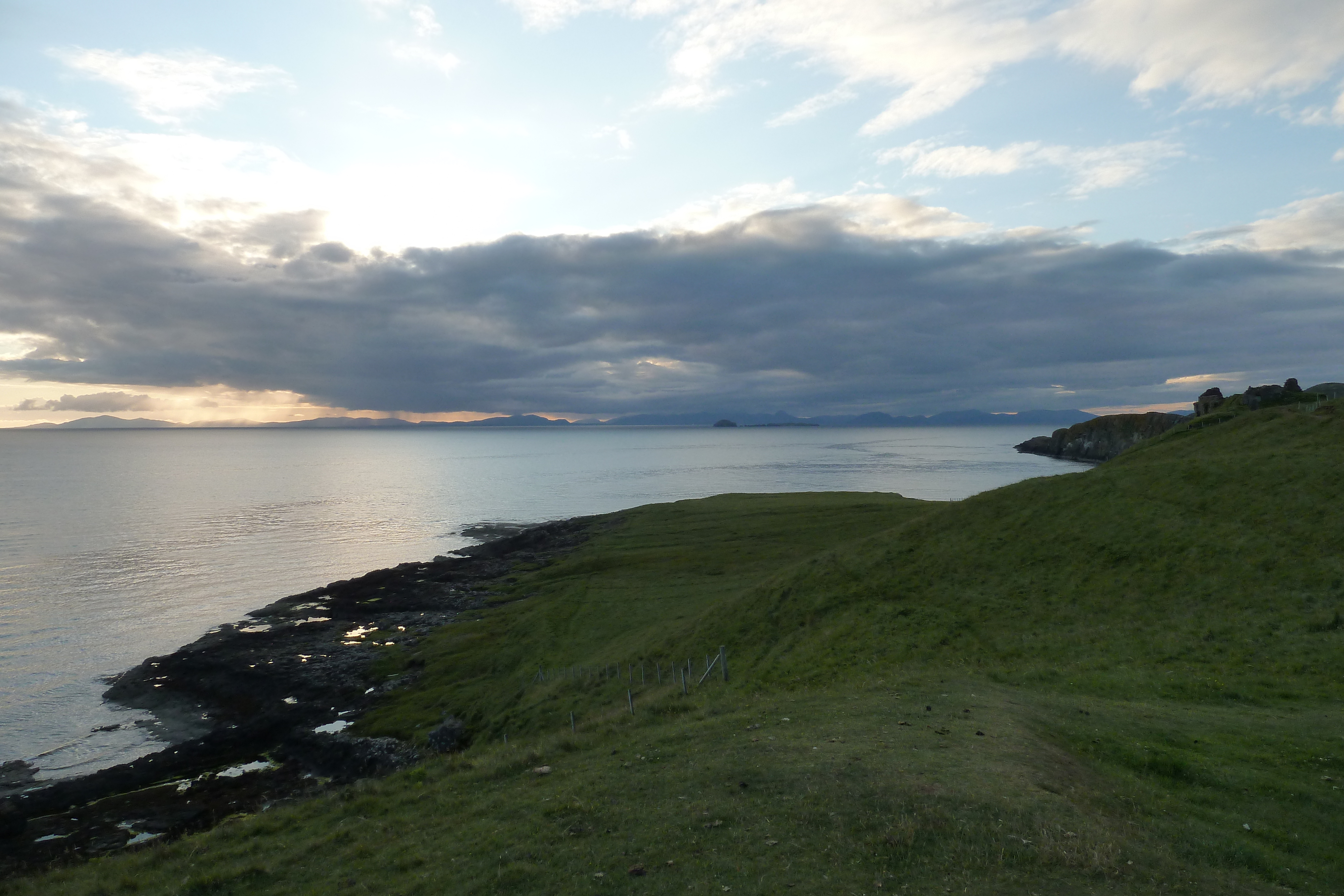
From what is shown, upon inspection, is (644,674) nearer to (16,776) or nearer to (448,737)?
(448,737)

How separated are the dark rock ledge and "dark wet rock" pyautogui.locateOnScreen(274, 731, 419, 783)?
10cm

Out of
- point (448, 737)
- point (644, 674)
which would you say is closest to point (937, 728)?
point (644, 674)

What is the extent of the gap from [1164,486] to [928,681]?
27.1m

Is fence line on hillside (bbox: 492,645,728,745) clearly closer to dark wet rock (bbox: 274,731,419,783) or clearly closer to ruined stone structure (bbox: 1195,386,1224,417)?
dark wet rock (bbox: 274,731,419,783)

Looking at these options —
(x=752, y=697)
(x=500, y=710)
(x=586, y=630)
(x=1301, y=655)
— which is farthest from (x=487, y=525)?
(x=1301, y=655)

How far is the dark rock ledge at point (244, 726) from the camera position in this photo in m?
34.5

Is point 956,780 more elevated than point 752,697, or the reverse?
point 956,780

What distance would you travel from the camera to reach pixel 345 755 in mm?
41625

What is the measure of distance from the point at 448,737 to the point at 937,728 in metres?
30.8

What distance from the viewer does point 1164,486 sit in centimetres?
4416

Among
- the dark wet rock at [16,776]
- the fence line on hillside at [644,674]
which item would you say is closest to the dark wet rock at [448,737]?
the fence line on hillside at [644,674]

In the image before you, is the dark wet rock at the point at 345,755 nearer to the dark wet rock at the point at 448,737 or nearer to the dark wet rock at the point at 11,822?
the dark wet rock at the point at 448,737

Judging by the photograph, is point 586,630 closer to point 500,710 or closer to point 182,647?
point 500,710

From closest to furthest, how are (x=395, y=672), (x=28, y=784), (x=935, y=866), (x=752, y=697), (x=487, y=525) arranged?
1. (x=935, y=866)
2. (x=752, y=697)
3. (x=28, y=784)
4. (x=395, y=672)
5. (x=487, y=525)
